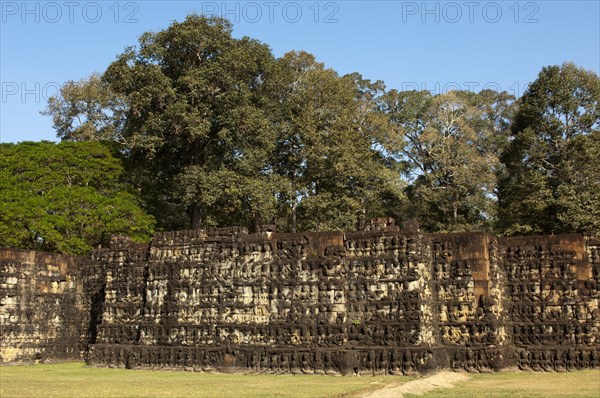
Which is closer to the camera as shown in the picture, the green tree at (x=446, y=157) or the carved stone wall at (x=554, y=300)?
the carved stone wall at (x=554, y=300)

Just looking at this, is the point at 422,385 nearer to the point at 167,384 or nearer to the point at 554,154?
the point at 167,384

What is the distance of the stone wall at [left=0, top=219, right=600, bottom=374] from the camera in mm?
21125

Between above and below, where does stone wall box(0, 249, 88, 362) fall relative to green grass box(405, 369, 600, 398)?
above

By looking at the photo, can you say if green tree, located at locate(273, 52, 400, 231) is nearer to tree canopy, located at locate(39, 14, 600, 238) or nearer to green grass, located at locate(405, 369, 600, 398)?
tree canopy, located at locate(39, 14, 600, 238)

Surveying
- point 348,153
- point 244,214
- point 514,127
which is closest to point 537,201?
point 514,127

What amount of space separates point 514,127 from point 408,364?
2051 centimetres

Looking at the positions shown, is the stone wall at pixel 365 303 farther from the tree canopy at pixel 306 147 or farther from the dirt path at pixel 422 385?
A: the tree canopy at pixel 306 147

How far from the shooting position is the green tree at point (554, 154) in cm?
3375

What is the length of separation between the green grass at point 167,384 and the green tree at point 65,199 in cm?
1339

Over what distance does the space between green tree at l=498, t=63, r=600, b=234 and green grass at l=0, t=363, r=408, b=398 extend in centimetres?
1791

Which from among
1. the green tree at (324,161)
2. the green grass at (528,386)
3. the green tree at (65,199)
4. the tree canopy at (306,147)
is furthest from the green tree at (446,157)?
the green grass at (528,386)

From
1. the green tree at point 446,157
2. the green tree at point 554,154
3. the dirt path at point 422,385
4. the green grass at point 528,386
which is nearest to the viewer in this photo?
the green grass at point 528,386

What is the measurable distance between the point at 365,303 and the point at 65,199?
1989 centimetres

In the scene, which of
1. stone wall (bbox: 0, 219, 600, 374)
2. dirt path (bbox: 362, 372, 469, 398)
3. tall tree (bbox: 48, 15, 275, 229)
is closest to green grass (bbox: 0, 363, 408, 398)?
dirt path (bbox: 362, 372, 469, 398)
